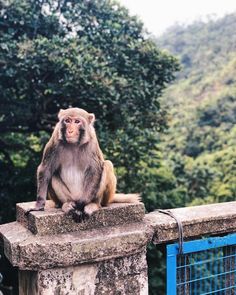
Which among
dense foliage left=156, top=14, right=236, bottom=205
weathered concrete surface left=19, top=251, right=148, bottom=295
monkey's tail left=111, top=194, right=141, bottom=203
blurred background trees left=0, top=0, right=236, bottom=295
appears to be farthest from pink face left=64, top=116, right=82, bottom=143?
dense foliage left=156, top=14, right=236, bottom=205

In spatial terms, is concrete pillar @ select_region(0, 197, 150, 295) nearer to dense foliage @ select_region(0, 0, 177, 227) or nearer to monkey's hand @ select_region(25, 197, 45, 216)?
monkey's hand @ select_region(25, 197, 45, 216)

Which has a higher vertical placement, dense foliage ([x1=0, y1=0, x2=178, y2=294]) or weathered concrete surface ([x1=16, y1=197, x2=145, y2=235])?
dense foliage ([x1=0, y1=0, x2=178, y2=294])

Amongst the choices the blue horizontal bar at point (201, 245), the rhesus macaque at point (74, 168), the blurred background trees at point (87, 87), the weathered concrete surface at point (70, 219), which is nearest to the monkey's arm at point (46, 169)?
the rhesus macaque at point (74, 168)

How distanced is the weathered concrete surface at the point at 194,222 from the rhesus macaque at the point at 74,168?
0.25 meters

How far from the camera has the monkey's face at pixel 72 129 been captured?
9.07 feet

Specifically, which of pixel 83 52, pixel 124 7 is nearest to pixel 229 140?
pixel 124 7

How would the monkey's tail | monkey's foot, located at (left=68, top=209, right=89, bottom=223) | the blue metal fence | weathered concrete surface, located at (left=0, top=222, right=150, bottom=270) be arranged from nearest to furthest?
weathered concrete surface, located at (left=0, top=222, right=150, bottom=270) < monkey's foot, located at (left=68, top=209, right=89, bottom=223) < the blue metal fence < the monkey's tail

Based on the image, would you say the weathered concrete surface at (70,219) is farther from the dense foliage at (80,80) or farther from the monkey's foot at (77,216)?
the dense foliage at (80,80)

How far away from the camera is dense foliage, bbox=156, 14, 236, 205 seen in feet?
39.0

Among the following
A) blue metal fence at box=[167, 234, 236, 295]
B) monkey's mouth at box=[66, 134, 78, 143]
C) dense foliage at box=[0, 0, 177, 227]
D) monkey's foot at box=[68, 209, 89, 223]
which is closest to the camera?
monkey's foot at box=[68, 209, 89, 223]

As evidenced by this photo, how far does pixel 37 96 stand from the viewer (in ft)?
22.3

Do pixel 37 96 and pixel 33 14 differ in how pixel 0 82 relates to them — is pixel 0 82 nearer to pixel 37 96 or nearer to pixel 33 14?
pixel 37 96

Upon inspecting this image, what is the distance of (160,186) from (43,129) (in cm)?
310

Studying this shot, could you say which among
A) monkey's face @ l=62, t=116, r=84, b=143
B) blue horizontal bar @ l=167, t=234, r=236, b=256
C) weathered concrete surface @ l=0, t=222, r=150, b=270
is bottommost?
blue horizontal bar @ l=167, t=234, r=236, b=256
